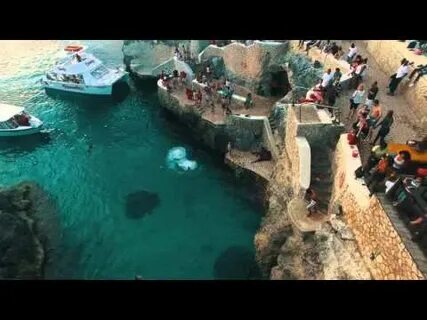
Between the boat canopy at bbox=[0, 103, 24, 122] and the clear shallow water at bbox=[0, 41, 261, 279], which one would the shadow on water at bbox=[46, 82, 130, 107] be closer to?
the clear shallow water at bbox=[0, 41, 261, 279]

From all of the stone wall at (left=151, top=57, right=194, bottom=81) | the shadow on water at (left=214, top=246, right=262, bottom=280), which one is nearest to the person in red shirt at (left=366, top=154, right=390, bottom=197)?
the shadow on water at (left=214, top=246, right=262, bottom=280)

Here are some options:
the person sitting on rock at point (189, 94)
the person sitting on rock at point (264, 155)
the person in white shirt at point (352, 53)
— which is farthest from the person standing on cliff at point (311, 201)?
the person sitting on rock at point (189, 94)

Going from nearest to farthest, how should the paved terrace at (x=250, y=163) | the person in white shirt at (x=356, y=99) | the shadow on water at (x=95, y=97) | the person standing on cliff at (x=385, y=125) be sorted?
1. the person standing on cliff at (x=385, y=125)
2. the person in white shirt at (x=356, y=99)
3. the paved terrace at (x=250, y=163)
4. the shadow on water at (x=95, y=97)

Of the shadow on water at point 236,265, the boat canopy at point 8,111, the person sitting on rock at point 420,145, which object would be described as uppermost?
the person sitting on rock at point 420,145

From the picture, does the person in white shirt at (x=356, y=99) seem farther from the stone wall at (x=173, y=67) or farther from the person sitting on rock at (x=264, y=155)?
the stone wall at (x=173, y=67)

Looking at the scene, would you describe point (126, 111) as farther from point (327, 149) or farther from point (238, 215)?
point (327, 149)

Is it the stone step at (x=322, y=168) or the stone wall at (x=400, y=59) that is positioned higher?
the stone wall at (x=400, y=59)

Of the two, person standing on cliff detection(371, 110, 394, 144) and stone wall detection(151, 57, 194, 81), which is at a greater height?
person standing on cliff detection(371, 110, 394, 144)
